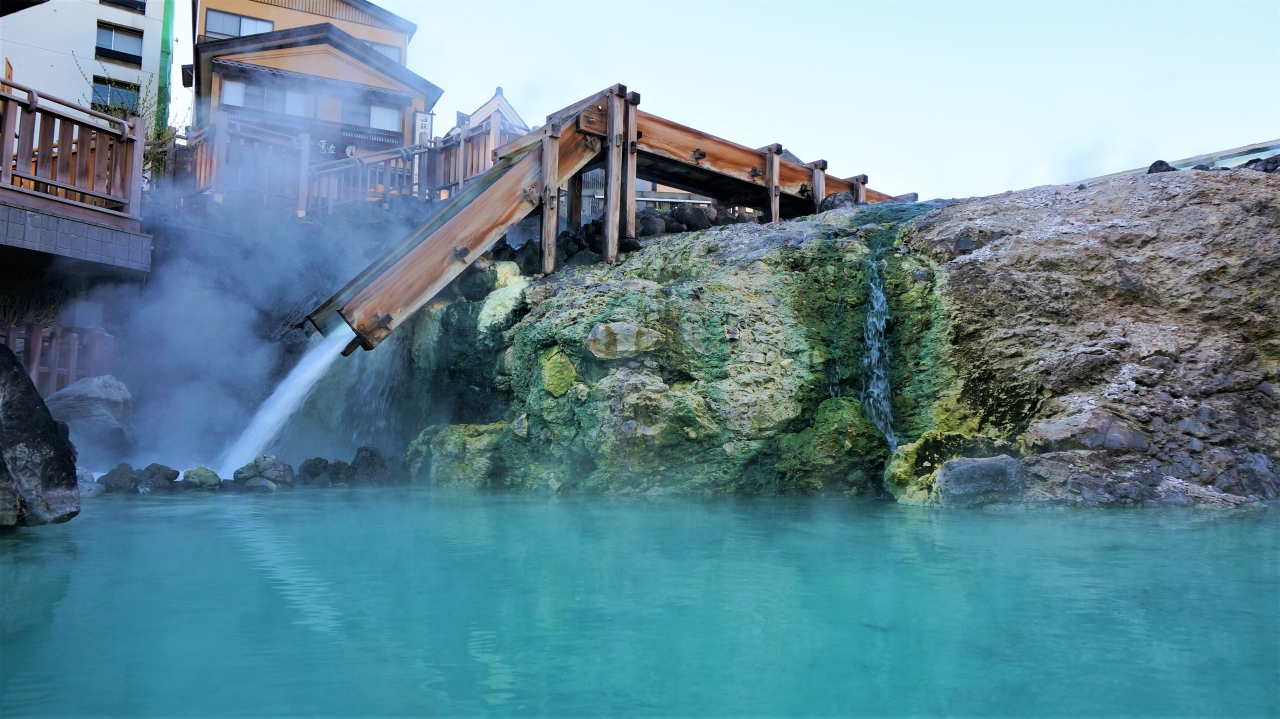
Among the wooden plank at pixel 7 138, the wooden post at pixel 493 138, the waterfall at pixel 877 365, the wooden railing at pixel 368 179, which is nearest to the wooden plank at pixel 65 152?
the wooden plank at pixel 7 138

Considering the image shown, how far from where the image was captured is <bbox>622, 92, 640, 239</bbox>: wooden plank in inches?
327

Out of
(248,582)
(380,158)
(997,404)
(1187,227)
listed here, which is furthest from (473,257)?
(380,158)

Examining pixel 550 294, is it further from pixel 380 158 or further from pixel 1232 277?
pixel 380 158

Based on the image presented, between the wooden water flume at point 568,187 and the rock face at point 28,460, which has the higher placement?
the wooden water flume at point 568,187

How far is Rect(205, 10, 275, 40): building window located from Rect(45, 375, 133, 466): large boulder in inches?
736

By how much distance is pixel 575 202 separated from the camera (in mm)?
9344

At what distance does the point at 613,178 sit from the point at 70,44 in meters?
24.8

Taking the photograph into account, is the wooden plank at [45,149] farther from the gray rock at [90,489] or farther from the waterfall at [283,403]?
the waterfall at [283,403]

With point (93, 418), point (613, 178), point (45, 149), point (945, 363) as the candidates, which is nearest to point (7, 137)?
point (45, 149)

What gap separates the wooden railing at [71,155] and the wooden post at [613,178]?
3.86m

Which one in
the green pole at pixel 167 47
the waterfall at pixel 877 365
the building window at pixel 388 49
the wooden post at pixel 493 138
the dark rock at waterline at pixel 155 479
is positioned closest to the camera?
the dark rock at waterline at pixel 155 479

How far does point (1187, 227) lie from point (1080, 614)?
16.0 feet

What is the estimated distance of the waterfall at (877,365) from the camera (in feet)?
20.7

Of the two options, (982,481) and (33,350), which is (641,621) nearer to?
(982,481)
